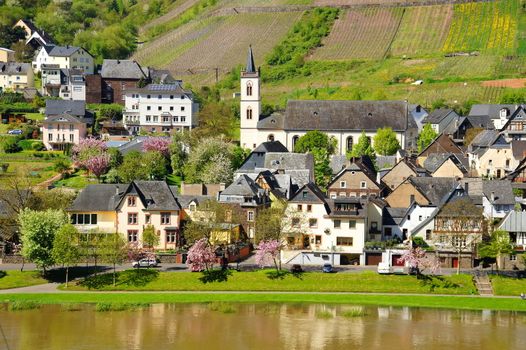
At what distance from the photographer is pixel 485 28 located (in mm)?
172250

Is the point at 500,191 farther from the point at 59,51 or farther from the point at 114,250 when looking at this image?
the point at 59,51

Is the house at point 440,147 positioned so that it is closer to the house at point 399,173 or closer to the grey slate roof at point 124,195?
the house at point 399,173

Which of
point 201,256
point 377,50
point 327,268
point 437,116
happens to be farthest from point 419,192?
point 377,50

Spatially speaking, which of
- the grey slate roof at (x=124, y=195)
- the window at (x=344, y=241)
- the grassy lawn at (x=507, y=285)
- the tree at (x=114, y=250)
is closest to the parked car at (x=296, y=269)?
the window at (x=344, y=241)

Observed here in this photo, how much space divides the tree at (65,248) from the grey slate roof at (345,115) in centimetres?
4838

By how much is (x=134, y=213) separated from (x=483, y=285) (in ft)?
78.5

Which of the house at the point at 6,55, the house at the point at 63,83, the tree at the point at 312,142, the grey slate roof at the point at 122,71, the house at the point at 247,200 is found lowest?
the house at the point at 247,200

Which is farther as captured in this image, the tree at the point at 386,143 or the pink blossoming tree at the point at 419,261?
the tree at the point at 386,143

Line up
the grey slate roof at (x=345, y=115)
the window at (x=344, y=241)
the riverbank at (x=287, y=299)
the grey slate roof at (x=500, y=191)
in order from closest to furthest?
the riverbank at (x=287, y=299)
the window at (x=344, y=241)
the grey slate roof at (x=500, y=191)
the grey slate roof at (x=345, y=115)

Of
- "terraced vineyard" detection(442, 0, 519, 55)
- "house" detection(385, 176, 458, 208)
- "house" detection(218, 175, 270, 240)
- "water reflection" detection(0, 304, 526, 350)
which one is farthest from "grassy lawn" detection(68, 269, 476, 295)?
"terraced vineyard" detection(442, 0, 519, 55)

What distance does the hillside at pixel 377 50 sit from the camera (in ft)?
492

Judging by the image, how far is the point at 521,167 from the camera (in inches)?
3595

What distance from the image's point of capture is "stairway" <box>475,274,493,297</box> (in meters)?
66.6

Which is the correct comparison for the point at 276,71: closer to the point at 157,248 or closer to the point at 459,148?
the point at 459,148
